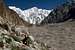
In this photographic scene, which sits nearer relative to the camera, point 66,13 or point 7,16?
point 7,16

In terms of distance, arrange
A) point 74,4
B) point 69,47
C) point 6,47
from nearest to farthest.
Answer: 1. point 6,47
2. point 69,47
3. point 74,4

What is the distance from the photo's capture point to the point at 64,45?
54.7 feet

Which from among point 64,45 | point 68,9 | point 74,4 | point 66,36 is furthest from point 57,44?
point 68,9

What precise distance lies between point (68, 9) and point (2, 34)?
54.2m

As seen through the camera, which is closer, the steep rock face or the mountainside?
the steep rock face

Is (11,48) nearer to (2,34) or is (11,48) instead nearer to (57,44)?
(2,34)

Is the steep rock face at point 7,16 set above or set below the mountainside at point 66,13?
above

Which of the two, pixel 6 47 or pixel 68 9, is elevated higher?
pixel 6 47

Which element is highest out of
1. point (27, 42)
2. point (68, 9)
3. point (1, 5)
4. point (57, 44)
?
point (1, 5)

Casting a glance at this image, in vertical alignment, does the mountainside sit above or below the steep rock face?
below

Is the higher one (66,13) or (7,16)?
(7,16)

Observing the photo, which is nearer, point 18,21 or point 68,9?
point 18,21

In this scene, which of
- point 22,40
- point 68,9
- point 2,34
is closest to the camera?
point 2,34

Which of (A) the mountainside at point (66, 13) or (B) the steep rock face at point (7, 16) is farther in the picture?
(A) the mountainside at point (66, 13)
